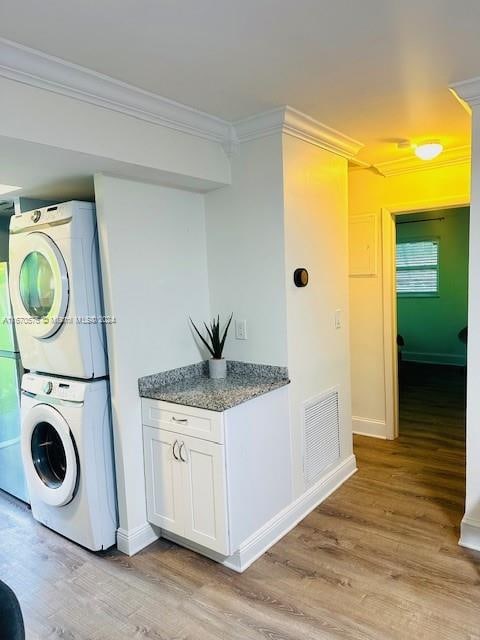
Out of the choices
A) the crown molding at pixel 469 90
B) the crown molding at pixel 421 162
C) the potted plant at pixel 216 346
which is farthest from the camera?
the crown molding at pixel 421 162

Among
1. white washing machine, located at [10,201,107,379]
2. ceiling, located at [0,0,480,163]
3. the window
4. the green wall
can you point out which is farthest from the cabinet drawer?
the window

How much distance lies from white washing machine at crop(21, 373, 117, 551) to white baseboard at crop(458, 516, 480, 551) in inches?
76.0

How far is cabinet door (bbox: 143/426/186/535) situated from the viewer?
2408mm

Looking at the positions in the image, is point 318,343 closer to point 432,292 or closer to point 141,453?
point 141,453

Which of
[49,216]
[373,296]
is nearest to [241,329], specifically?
[49,216]

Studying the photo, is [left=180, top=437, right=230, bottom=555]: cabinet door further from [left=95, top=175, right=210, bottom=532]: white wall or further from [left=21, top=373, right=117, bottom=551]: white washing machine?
[left=21, top=373, right=117, bottom=551]: white washing machine

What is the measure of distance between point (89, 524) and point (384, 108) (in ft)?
9.23

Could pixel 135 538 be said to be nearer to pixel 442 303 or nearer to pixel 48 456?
pixel 48 456

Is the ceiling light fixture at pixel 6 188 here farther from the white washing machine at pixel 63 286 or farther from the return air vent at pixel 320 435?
the return air vent at pixel 320 435

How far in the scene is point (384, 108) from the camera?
2473 mm

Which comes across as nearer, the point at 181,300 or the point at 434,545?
the point at 434,545

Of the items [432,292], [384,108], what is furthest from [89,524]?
[432,292]

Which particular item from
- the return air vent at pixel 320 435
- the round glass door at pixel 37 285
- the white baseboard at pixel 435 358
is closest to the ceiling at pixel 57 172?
the round glass door at pixel 37 285

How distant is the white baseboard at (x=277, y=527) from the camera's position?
2.33 metres
